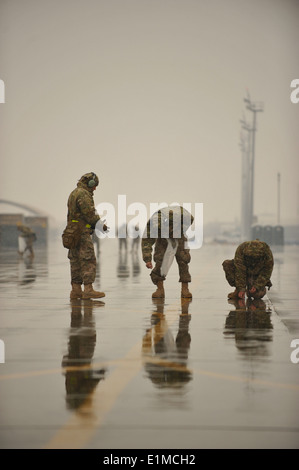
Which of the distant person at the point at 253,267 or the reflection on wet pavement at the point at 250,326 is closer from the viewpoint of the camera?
the reflection on wet pavement at the point at 250,326

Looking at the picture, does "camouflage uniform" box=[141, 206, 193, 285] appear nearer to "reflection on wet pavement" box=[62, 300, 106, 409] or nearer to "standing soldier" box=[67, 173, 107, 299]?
"standing soldier" box=[67, 173, 107, 299]

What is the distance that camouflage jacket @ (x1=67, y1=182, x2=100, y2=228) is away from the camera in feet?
46.3

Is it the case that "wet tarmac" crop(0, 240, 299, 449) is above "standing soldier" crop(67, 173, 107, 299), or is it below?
below

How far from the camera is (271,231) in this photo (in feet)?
208

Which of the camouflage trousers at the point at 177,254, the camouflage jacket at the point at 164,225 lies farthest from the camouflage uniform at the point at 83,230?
the camouflage trousers at the point at 177,254

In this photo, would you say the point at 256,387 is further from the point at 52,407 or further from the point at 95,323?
the point at 95,323

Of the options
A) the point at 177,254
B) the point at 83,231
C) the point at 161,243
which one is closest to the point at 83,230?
the point at 83,231

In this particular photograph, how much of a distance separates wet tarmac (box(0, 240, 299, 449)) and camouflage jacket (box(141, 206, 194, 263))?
42.7 inches

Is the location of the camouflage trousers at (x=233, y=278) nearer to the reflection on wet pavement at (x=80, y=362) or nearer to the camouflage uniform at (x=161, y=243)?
the camouflage uniform at (x=161, y=243)

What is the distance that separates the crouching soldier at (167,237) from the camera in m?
14.1

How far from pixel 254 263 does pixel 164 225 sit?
1.65 metres

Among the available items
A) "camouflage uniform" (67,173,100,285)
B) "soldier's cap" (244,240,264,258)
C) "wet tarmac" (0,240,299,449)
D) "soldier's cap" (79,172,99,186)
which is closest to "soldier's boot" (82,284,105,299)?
"camouflage uniform" (67,173,100,285)

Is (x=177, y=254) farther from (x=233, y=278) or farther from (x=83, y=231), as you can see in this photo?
(x=83, y=231)

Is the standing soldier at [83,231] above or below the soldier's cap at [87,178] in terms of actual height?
below
